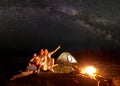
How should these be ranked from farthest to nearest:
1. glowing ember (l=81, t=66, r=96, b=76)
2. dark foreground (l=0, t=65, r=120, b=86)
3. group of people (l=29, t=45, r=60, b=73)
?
1. group of people (l=29, t=45, r=60, b=73)
2. glowing ember (l=81, t=66, r=96, b=76)
3. dark foreground (l=0, t=65, r=120, b=86)

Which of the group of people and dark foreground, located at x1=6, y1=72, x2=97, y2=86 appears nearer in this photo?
dark foreground, located at x1=6, y1=72, x2=97, y2=86

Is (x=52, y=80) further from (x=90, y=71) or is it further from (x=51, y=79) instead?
(x=90, y=71)

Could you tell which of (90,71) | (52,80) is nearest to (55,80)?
(52,80)

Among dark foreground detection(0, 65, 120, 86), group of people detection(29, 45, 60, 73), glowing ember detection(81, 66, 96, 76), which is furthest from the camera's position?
group of people detection(29, 45, 60, 73)

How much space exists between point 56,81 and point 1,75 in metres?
3.22

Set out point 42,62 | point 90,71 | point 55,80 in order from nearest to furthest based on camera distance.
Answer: point 55,80 → point 90,71 → point 42,62

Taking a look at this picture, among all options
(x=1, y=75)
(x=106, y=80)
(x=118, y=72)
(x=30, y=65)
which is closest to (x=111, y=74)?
(x=118, y=72)

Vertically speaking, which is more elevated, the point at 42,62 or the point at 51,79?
the point at 42,62

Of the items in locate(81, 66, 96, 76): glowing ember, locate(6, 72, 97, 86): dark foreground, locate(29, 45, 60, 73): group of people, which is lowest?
locate(6, 72, 97, 86): dark foreground

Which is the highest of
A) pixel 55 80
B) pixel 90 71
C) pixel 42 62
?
pixel 42 62

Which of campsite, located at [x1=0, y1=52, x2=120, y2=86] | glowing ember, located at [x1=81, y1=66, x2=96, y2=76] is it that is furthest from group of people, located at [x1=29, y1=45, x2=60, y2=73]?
glowing ember, located at [x1=81, y1=66, x2=96, y2=76]

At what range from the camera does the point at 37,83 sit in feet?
42.4

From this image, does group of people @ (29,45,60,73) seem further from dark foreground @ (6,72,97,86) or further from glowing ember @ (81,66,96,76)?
glowing ember @ (81,66,96,76)

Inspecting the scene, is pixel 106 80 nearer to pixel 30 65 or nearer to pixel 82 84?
pixel 82 84
